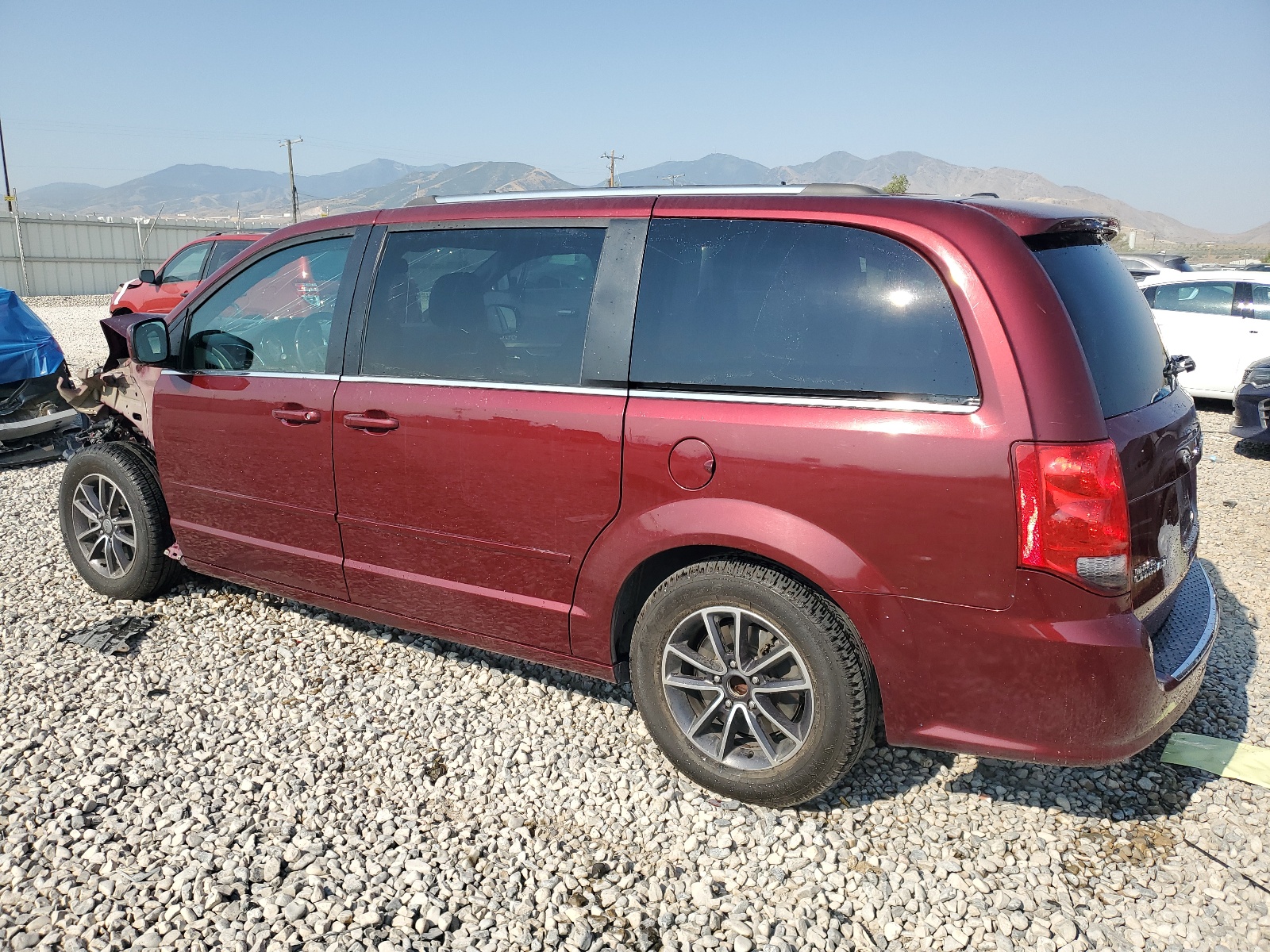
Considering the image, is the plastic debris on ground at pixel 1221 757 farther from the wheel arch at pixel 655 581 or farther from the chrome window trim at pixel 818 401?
the chrome window trim at pixel 818 401

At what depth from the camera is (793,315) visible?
264 centimetres

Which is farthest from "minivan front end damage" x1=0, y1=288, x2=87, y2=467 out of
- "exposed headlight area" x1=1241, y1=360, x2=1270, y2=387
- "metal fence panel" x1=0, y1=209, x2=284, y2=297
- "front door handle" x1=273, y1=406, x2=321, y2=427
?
"metal fence panel" x1=0, y1=209, x2=284, y2=297

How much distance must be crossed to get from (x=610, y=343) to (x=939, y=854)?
1939mm

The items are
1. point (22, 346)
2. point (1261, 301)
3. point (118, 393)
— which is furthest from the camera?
point (1261, 301)

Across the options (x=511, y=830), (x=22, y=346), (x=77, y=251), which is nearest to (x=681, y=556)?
(x=511, y=830)

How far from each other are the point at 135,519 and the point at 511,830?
2.85 m

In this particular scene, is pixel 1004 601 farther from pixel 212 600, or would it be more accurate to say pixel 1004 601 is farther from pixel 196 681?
pixel 212 600

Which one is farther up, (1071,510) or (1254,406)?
(1071,510)

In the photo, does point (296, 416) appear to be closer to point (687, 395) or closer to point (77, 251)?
point (687, 395)

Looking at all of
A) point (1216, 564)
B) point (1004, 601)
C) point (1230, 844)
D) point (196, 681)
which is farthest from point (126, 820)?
point (1216, 564)

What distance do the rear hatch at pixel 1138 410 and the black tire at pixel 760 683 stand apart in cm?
84

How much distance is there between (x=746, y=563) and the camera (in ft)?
9.05

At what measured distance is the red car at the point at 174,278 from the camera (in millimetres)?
13844

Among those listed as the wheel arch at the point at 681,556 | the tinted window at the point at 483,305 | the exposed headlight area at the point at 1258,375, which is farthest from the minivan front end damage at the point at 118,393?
the exposed headlight area at the point at 1258,375
